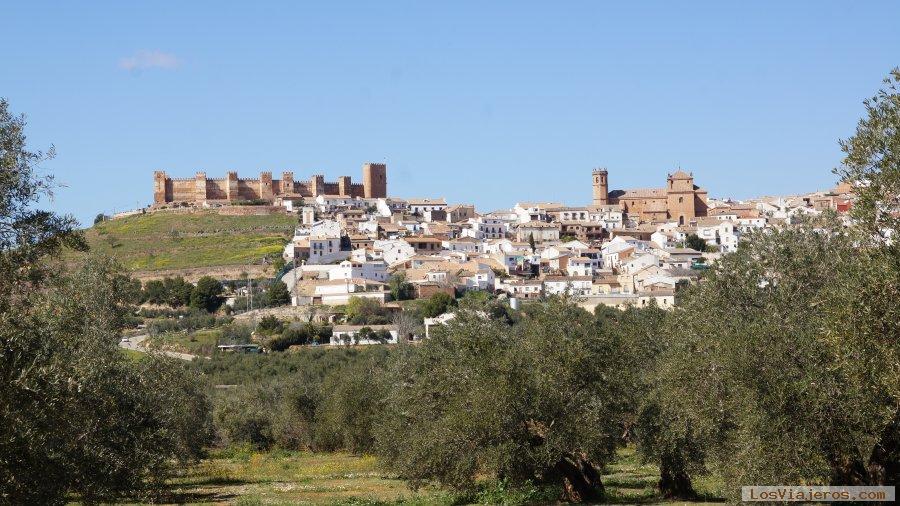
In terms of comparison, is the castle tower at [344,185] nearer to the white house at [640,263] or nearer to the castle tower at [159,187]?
the castle tower at [159,187]

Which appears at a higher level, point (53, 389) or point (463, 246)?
point (463, 246)

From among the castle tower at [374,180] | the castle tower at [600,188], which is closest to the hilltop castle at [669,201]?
the castle tower at [600,188]

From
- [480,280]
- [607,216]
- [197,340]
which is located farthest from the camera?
[607,216]

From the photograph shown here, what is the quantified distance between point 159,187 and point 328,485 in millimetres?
125203

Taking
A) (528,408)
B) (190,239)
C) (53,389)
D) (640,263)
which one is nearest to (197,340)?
(640,263)

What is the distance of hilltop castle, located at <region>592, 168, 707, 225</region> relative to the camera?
148 meters

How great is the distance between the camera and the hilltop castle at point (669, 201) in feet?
485

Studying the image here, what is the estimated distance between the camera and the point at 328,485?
3244 centimetres

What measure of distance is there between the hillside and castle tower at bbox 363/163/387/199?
23596 mm

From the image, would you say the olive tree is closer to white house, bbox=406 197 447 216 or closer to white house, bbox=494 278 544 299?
white house, bbox=494 278 544 299

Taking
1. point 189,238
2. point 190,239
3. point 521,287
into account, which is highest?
point 189,238

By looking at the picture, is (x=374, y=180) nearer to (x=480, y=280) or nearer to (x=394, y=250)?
(x=394, y=250)

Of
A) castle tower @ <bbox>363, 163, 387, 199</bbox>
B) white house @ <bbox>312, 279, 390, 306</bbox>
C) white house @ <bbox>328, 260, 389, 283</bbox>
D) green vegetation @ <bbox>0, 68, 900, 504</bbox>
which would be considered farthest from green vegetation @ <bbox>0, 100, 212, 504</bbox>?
castle tower @ <bbox>363, 163, 387, 199</bbox>

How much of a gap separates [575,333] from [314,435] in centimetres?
2496
